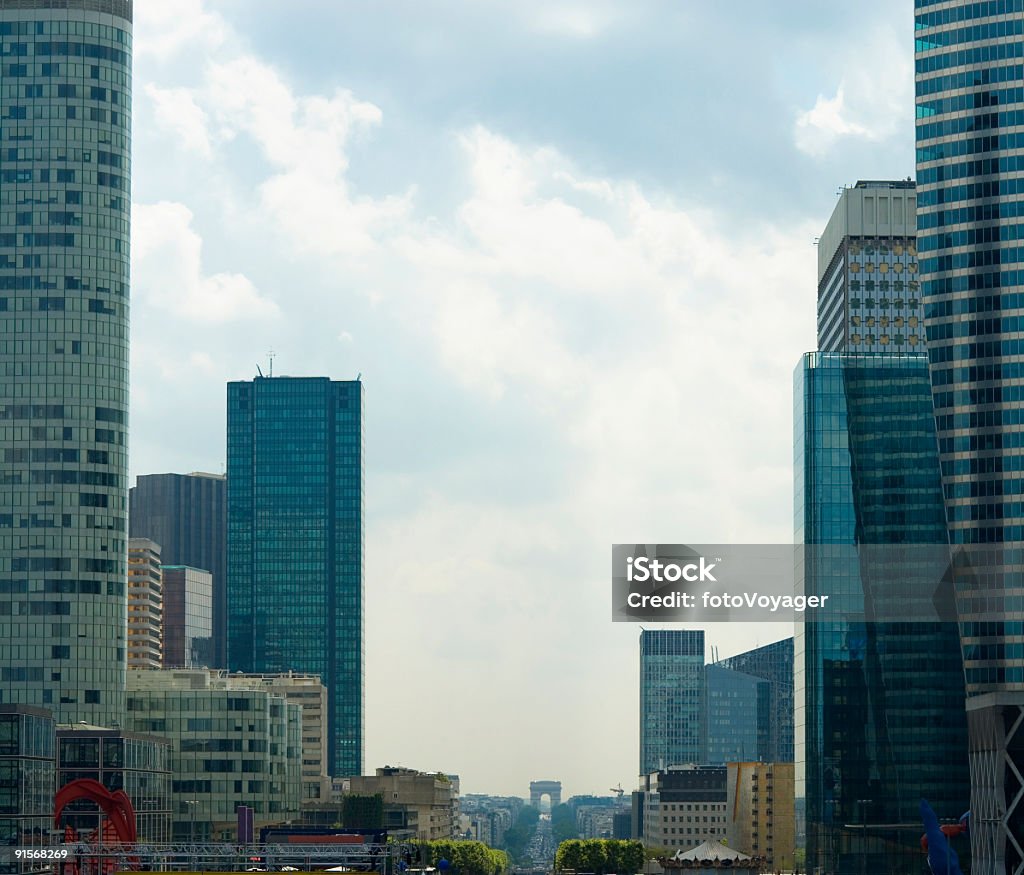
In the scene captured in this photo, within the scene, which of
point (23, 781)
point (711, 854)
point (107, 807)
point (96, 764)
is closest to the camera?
point (23, 781)

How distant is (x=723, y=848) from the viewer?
19125 cm

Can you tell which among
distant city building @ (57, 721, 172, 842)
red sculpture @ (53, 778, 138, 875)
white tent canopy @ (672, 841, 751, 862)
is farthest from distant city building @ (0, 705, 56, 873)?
white tent canopy @ (672, 841, 751, 862)

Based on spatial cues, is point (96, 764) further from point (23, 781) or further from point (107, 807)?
point (23, 781)

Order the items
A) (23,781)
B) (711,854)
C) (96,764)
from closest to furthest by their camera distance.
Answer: (23,781) → (96,764) → (711,854)

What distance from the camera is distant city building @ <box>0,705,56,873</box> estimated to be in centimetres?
12812

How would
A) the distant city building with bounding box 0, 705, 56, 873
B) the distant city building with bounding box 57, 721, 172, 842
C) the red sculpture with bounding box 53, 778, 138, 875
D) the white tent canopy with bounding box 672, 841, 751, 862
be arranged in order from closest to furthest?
the distant city building with bounding box 0, 705, 56, 873
the red sculpture with bounding box 53, 778, 138, 875
the distant city building with bounding box 57, 721, 172, 842
the white tent canopy with bounding box 672, 841, 751, 862

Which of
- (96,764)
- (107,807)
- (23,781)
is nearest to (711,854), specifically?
(96,764)

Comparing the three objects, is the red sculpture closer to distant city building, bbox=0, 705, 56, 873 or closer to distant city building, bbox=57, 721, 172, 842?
distant city building, bbox=0, 705, 56, 873

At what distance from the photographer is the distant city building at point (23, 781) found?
128125 mm

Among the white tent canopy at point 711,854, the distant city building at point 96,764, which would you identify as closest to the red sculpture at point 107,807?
the distant city building at point 96,764

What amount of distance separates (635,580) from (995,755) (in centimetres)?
5297

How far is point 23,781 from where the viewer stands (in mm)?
130750

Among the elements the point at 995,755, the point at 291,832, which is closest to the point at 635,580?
the point at 291,832

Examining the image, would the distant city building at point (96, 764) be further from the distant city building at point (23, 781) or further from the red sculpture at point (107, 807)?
the distant city building at point (23, 781)
